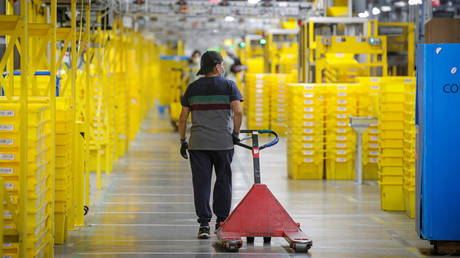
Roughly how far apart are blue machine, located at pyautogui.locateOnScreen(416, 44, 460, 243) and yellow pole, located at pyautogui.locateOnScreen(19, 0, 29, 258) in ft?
11.7

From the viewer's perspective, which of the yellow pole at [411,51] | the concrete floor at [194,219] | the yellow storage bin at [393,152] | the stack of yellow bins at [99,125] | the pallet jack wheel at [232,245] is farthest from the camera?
the yellow pole at [411,51]

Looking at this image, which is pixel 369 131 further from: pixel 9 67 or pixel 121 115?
pixel 9 67

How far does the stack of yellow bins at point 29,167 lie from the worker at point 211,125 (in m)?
1.89

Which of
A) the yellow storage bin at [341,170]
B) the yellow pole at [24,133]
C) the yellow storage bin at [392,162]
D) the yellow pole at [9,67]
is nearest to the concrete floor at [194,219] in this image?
the yellow storage bin at [341,170]

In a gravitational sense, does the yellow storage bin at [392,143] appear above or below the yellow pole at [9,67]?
below

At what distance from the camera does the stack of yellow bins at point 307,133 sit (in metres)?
15.6

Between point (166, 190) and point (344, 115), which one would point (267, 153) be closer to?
point (344, 115)

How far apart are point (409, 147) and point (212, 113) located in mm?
2925

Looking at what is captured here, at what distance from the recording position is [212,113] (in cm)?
923

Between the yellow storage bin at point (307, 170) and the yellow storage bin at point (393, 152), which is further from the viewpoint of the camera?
the yellow storage bin at point (307, 170)

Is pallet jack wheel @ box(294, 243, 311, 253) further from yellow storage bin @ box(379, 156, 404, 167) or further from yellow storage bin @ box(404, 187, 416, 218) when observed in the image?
yellow storage bin @ box(379, 156, 404, 167)

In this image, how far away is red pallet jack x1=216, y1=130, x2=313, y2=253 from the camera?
8875 mm

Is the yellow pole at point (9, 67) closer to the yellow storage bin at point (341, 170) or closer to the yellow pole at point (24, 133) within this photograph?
the yellow pole at point (24, 133)

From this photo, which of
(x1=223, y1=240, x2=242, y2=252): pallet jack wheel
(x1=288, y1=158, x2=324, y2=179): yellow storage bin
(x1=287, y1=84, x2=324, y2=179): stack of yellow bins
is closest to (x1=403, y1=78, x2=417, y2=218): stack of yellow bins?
(x1=223, y1=240, x2=242, y2=252): pallet jack wheel
